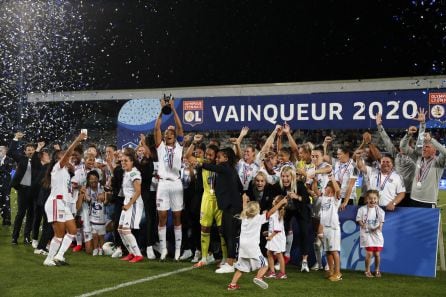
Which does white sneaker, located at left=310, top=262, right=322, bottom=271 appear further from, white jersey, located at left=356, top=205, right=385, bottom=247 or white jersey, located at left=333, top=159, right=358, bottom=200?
white jersey, located at left=333, top=159, right=358, bottom=200

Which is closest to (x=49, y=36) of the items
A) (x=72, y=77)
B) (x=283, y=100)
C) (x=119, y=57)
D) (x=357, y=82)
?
(x=283, y=100)

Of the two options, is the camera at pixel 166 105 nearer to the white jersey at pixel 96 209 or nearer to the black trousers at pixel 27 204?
the white jersey at pixel 96 209

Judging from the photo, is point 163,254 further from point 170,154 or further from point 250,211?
point 250,211

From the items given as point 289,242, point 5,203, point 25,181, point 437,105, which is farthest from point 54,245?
point 437,105

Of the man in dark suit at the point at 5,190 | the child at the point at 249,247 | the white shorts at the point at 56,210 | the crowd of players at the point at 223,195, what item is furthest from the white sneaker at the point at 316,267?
the man in dark suit at the point at 5,190

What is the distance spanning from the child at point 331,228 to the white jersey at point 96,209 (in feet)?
12.7

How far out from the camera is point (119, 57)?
33031mm

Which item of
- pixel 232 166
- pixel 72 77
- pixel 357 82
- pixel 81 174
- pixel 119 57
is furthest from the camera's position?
pixel 72 77

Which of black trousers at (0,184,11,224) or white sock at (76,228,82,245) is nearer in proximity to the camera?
white sock at (76,228,82,245)

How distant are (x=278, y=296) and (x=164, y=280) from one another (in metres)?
1.65

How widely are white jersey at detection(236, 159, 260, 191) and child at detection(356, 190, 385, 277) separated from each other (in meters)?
1.84

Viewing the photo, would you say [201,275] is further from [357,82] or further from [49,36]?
[357,82]

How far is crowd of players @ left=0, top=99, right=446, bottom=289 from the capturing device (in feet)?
24.2

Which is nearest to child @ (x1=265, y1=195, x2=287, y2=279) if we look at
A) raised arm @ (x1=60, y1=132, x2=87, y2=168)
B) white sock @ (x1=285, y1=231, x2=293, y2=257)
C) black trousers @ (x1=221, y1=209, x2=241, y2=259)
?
black trousers @ (x1=221, y1=209, x2=241, y2=259)
